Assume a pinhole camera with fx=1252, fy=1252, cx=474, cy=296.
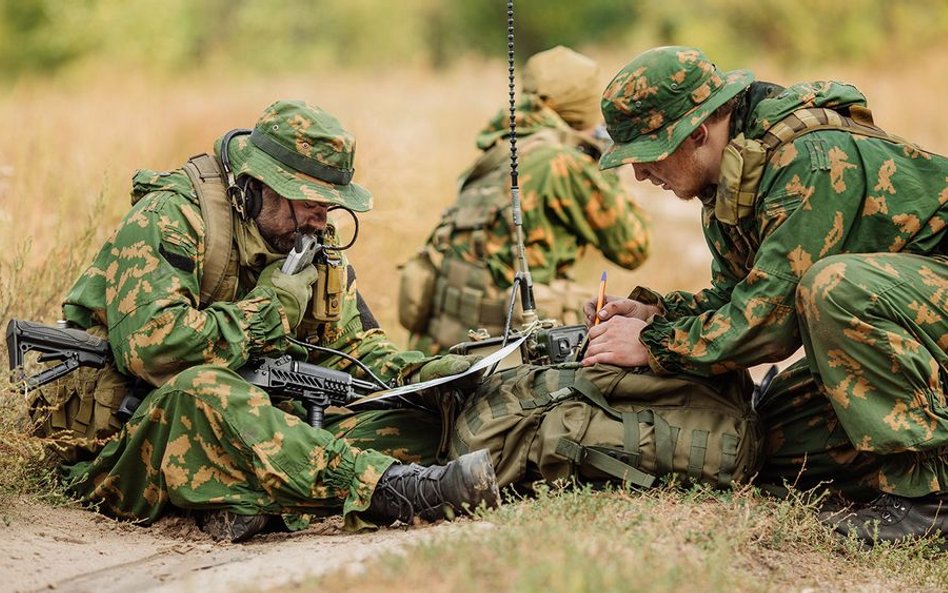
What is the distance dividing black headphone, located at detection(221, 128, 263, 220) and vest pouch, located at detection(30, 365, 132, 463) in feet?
2.83

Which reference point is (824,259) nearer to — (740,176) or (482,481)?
(740,176)

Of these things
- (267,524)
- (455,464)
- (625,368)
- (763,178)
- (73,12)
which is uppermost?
(73,12)

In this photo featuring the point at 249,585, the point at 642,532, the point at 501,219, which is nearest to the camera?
the point at 249,585

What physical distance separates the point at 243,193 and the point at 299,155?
287mm

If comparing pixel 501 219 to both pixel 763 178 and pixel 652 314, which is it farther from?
pixel 763 178

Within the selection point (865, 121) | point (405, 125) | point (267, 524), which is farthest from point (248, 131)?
point (405, 125)

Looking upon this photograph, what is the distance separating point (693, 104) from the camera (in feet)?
16.6

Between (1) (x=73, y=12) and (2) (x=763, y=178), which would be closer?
(2) (x=763, y=178)

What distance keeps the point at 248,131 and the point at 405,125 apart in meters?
8.23

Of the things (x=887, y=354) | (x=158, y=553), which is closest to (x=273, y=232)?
(x=158, y=553)

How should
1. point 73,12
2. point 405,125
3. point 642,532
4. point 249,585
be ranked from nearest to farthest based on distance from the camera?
point 249,585, point 642,532, point 405,125, point 73,12

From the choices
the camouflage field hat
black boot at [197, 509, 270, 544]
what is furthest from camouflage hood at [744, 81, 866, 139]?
the camouflage field hat

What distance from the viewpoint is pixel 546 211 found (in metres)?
8.19

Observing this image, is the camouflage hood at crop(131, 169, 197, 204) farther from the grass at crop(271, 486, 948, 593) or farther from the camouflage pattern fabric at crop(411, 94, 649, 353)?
the camouflage pattern fabric at crop(411, 94, 649, 353)
